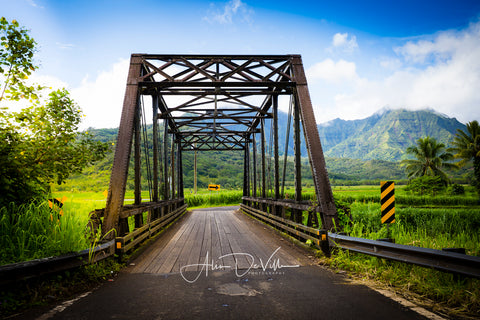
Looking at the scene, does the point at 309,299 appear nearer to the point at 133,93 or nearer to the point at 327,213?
the point at 327,213

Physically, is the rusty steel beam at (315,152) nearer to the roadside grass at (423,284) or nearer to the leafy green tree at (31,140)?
the roadside grass at (423,284)

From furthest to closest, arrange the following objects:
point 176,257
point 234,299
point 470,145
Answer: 1. point 470,145
2. point 176,257
3. point 234,299

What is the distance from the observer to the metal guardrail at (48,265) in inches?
106

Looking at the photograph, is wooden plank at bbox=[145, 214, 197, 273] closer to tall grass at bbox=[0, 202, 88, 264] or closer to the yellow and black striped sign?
tall grass at bbox=[0, 202, 88, 264]

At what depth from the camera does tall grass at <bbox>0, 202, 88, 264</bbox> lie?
3338mm

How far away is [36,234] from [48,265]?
0.83 metres

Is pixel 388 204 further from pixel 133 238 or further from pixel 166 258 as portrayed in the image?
pixel 133 238

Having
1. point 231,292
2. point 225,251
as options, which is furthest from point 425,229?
point 231,292

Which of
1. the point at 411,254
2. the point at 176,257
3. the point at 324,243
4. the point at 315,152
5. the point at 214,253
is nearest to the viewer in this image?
the point at 411,254

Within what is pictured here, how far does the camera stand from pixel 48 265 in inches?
122

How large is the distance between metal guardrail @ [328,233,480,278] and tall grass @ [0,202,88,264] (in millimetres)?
3898

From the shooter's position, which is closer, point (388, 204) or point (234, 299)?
point (234, 299)

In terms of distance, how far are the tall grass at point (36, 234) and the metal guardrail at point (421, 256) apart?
390 centimetres

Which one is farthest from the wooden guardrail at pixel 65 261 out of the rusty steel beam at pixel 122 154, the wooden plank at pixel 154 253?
the wooden plank at pixel 154 253
